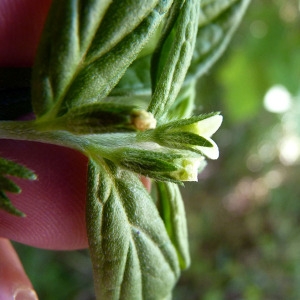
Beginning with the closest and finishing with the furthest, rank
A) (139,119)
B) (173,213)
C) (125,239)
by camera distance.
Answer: (139,119) → (125,239) → (173,213)

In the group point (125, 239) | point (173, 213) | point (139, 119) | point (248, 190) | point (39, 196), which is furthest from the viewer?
point (248, 190)

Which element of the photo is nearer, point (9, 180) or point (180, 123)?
point (9, 180)

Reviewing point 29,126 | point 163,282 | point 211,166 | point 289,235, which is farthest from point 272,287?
point 29,126

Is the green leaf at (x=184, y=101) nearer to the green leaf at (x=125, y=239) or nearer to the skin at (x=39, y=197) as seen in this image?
the skin at (x=39, y=197)

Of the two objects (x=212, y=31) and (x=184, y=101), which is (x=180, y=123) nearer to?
(x=184, y=101)

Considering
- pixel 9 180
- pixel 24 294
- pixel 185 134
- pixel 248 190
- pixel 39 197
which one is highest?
pixel 185 134

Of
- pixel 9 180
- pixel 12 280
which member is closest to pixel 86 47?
pixel 9 180

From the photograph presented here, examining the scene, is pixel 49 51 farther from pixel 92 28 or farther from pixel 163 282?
pixel 163 282
